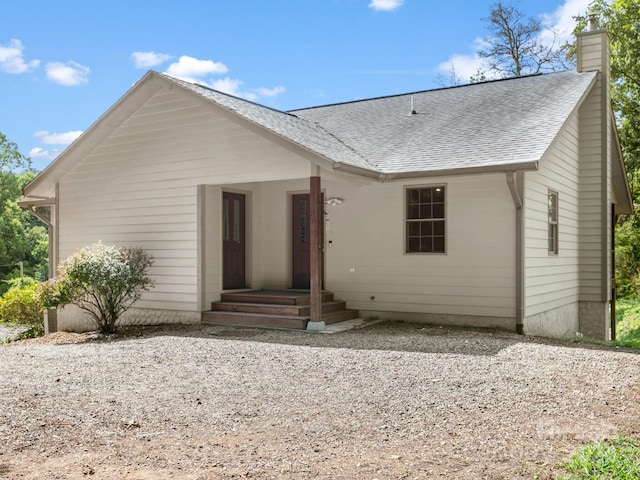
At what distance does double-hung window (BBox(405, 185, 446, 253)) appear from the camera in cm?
1048

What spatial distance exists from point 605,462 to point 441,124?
362 inches

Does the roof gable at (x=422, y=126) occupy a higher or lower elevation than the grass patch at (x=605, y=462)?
higher

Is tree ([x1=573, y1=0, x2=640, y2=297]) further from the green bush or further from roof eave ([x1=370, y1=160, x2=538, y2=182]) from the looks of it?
the green bush

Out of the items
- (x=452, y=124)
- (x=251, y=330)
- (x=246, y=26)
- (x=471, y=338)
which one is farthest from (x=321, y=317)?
(x=246, y=26)

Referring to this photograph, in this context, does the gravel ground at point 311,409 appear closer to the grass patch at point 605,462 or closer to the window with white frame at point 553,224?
the grass patch at point 605,462

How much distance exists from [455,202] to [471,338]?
8.67ft

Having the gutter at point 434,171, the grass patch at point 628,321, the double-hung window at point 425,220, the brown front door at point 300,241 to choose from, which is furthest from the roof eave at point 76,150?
the grass patch at point 628,321

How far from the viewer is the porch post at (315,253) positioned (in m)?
9.36

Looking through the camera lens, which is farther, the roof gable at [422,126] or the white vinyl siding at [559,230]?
the white vinyl siding at [559,230]

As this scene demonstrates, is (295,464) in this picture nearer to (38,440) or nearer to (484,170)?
(38,440)

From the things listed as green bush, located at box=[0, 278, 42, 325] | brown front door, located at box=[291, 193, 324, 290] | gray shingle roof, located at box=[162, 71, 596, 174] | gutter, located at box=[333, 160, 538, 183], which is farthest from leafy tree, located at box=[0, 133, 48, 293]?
gutter, located at box=[333, 160, 538, 183]

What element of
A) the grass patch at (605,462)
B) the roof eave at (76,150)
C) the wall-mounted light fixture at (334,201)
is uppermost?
the roof eave at (76,150)

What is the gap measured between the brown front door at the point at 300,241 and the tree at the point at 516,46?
1732 centimetres

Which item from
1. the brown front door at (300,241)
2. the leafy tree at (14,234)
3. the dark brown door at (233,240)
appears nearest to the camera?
the dark brown door at (233,240)
